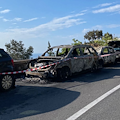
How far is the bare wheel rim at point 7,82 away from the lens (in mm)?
6899

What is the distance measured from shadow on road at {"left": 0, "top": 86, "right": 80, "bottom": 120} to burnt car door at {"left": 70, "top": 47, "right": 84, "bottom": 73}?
244 cm

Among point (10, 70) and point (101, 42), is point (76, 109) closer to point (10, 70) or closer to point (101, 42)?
point (10, 70)

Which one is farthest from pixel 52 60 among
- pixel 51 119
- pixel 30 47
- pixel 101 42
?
pixel 101 42

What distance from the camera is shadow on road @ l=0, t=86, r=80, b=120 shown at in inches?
179

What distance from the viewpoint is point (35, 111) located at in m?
4.56

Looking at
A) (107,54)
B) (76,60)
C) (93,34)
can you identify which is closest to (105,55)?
(107,54)

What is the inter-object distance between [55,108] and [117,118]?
1.63 meters

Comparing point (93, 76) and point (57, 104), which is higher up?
point (93, 76)

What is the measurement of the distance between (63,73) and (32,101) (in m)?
3.24

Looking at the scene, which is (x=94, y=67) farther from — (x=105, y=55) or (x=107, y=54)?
(x=107, y=54)

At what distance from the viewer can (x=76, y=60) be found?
9.05 metres

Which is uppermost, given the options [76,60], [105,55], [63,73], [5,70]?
[105,55]

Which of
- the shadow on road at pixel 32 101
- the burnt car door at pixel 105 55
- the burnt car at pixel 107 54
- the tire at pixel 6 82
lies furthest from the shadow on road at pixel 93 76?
the tire at pixel 6 82

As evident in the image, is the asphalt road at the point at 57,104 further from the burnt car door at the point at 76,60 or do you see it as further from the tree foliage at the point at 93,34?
the tree foliage at the point at 93,34
